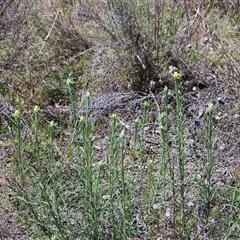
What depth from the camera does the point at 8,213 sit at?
9.36ft

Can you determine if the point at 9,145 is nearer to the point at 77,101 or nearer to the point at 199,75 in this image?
the point at 77,101

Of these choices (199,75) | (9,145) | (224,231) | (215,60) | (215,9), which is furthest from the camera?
(215,9)

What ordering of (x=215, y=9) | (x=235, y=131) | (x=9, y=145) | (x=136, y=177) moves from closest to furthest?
1. (x=136, y=177)
2. (x=235, y=131)
3. (x=9, y=145)
4. (x=215, y=9)

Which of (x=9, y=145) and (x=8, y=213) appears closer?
(x=8, y=213)

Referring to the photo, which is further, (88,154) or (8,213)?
(8,213)

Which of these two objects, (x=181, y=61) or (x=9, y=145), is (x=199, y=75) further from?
(x=9, y=145)

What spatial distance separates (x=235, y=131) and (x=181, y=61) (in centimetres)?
82

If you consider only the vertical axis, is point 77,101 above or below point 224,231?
above

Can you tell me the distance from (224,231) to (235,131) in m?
0.82

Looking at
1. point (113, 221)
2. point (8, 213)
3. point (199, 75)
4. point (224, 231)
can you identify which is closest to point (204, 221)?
point (224, 231)

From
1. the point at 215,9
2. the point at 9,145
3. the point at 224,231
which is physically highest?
the point at 215,9

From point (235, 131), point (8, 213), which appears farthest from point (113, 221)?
point (235, 131)

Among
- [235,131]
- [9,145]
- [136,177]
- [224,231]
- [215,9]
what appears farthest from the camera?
[215,9]

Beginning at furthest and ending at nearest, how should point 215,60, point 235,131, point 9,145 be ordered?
1. point 215,60
2. point 9,145
3. point 235,131
